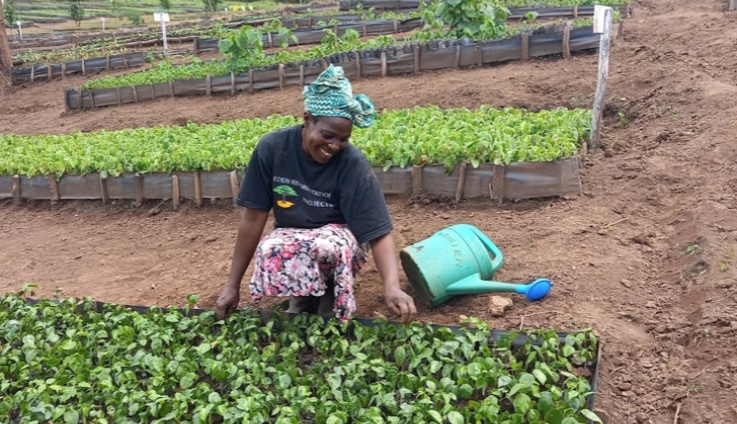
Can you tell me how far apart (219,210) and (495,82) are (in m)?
4.34

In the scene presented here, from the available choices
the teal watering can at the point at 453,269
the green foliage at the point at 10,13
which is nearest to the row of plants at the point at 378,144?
the teal watering can at the point at 453,269

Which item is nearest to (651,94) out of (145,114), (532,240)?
(532,240)

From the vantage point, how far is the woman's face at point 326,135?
3242 mm

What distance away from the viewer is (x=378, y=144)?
5652 millimetres

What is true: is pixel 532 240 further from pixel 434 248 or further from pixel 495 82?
pixel 495 82

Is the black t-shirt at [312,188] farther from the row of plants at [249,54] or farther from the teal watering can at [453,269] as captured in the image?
the row of plants at [249,54]

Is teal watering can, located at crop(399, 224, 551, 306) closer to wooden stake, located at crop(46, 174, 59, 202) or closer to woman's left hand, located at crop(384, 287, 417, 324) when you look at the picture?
woman's left hand, located at crop(384, 287, 417, 324)

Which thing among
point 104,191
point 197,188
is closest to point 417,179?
point 197,188

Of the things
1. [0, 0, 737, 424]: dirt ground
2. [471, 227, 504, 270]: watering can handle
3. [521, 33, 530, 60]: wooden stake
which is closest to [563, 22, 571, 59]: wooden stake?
[521, 33, 530, 60]: wooden stake

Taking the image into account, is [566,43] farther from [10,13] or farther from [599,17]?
[10,13]

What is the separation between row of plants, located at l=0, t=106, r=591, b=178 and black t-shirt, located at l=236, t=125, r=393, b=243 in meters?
1.94

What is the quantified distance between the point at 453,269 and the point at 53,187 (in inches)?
189

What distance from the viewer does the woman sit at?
324 cm

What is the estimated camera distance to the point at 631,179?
521 centimetres
